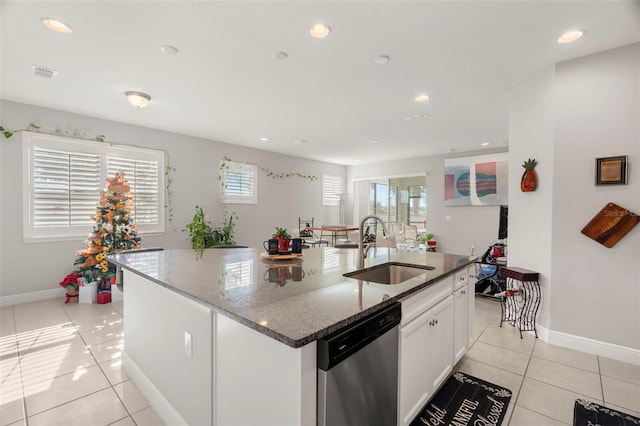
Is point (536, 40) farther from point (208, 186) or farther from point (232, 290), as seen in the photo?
point (208, 186)

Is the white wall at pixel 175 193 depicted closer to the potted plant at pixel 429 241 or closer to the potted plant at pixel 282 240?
the potted plant at pixel 429 241

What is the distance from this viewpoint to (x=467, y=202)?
6738 mm

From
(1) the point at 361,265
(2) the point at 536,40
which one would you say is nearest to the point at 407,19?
(2) the point at 536,40

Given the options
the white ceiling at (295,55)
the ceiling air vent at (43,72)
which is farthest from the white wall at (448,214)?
the ceiling air vent at (43,72)

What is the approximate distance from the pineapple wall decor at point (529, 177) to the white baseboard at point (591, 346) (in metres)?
1.43

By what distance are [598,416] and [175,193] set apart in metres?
5.86

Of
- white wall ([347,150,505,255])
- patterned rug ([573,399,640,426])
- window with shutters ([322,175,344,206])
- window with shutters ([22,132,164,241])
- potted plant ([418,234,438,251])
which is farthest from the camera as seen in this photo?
window with shutters ([322,175,344,206])

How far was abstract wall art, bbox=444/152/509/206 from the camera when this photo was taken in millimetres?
6289

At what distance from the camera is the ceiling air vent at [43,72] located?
9.63 feet

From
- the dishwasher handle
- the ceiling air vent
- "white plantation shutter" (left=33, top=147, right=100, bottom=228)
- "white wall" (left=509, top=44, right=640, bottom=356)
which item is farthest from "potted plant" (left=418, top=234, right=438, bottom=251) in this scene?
the ceiling air vent

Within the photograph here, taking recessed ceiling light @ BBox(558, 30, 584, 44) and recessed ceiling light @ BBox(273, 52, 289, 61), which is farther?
recessed ceiling light @ BBox(273, 52, 289, 61)

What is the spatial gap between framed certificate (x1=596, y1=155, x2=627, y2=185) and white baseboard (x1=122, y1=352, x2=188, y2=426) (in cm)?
366

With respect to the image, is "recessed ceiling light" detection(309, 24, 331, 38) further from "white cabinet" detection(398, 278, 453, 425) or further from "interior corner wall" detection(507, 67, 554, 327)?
"interior corner wall" detection(507, 67, 554, 327)

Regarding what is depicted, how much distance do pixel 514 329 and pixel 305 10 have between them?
3.70 meters
